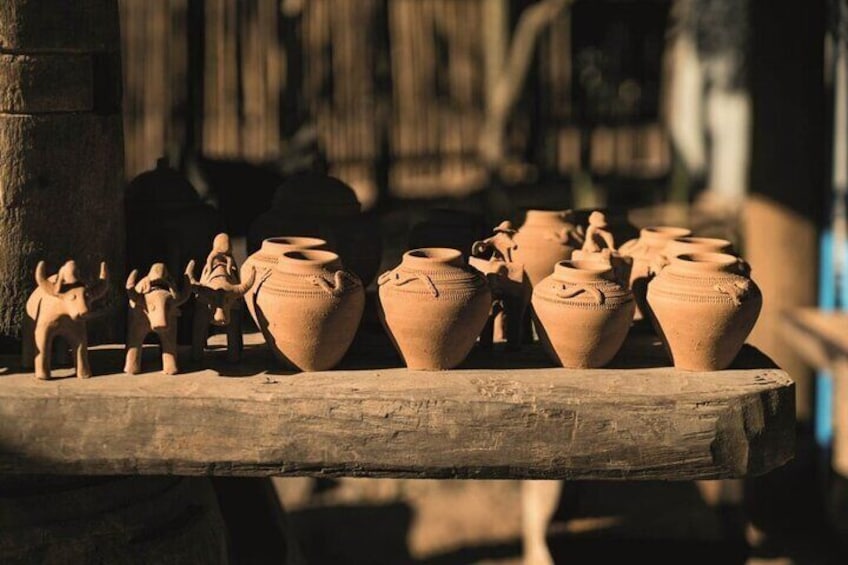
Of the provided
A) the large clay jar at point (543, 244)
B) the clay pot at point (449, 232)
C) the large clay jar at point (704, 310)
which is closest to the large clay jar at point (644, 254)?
the large clay jar at point (543, 244)

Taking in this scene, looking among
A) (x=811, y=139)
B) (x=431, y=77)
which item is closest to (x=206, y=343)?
(x=811, y=139)

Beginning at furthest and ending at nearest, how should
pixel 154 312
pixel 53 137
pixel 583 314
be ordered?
1. pixel 53 137
2. pixel 583 314
3. pixel 154 312

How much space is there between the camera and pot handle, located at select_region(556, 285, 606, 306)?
12.3ft

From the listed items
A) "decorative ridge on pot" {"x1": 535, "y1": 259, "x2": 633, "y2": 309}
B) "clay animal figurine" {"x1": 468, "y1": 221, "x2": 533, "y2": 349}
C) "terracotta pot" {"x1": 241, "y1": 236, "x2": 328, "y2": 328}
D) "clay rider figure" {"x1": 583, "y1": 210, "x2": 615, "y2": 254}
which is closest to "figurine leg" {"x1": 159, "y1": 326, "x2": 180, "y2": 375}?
"terracotta pot" {"x1": 241, "y1": 236, "x2": 328, "y2": 328}

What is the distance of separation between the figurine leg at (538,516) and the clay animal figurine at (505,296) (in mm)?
1876

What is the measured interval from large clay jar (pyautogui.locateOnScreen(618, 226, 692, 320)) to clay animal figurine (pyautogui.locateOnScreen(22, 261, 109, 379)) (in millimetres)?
1707

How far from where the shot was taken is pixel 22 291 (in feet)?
12.8

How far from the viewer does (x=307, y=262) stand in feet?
12.1

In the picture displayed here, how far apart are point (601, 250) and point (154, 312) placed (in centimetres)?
147

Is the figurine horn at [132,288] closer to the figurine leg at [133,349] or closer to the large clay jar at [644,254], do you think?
the figurine leg at [133,349]

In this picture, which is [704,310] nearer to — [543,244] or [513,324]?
[513,324]

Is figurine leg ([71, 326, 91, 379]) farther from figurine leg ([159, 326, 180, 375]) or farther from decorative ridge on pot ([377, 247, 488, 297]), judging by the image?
decorative ridge on pot ([377, 247, 488, 297])

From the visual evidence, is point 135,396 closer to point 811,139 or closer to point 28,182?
point 28,182

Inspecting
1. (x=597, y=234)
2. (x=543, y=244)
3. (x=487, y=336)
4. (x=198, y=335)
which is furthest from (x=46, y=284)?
(x=597, y=234)
